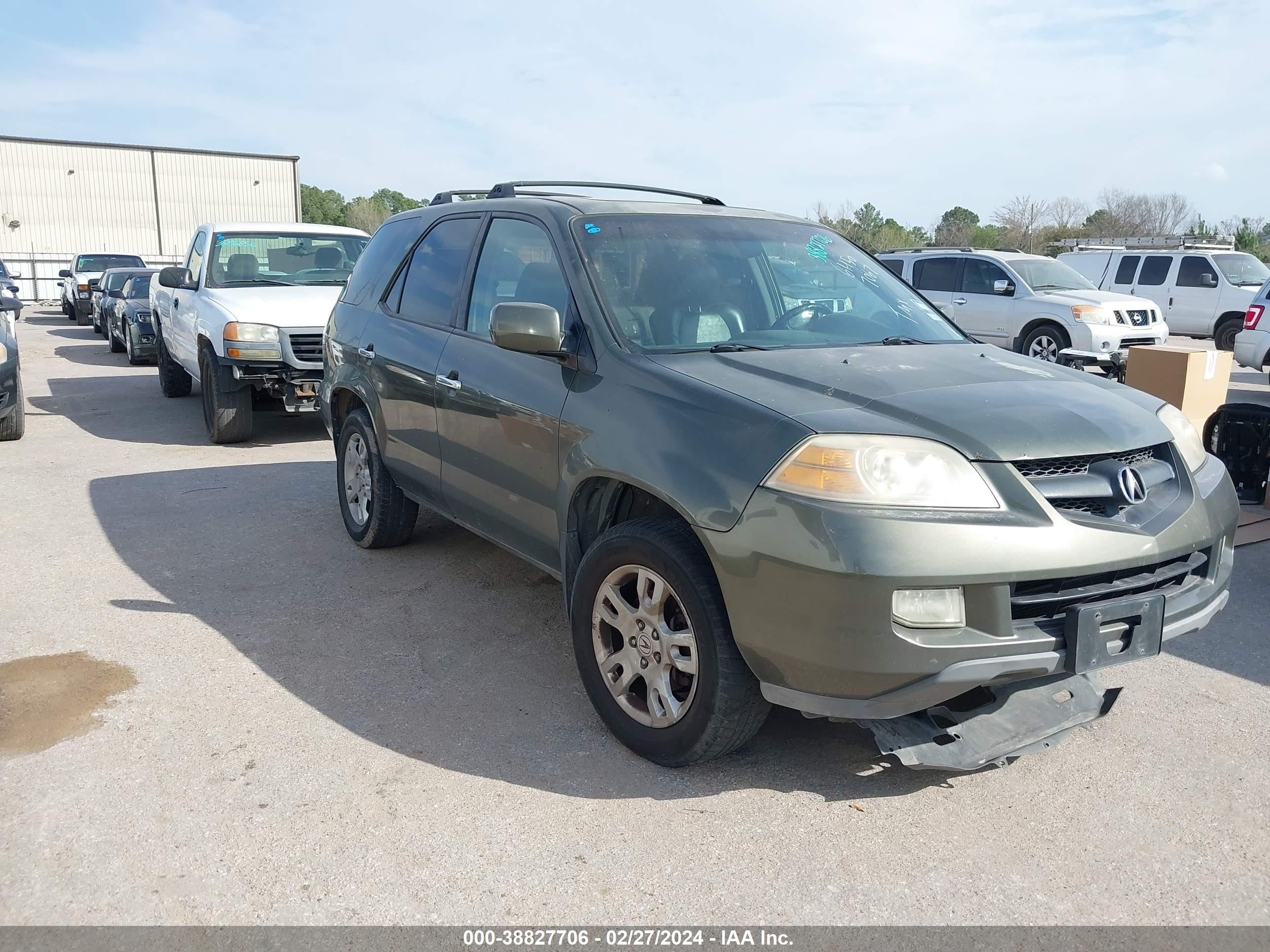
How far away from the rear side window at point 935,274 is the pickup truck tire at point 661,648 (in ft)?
39.7

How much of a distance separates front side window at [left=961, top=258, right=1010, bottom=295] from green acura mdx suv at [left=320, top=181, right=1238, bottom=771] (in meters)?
10.4

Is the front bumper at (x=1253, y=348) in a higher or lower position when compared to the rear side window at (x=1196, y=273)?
lower

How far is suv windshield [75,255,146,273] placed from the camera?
89.9 ft

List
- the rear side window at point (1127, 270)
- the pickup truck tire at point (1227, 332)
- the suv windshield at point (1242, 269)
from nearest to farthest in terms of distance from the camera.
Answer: the pickup truck tire at point (1227, 332), the suv windshield at point (1242, 269), the rear side window at point (1127, 270)

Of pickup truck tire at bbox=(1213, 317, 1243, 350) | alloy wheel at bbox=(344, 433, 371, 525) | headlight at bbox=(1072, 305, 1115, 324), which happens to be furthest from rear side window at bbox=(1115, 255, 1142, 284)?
alloy wheel at bbox=(344, 433, 371, 525)

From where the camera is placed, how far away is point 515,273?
4297 mm

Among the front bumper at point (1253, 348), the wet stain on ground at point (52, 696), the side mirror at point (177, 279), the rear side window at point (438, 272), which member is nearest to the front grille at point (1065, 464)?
the rear side window at point (438, 272)

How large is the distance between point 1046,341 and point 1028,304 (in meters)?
0.55

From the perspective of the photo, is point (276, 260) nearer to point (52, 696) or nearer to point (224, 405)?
point (224, 405)

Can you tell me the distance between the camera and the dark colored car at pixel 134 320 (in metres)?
15.3

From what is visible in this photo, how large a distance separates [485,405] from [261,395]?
19.3ft

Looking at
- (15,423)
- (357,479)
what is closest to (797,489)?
(357,479)

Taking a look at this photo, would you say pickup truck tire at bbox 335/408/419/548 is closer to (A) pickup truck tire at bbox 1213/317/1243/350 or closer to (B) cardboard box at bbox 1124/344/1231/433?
(B) cardboard box at bbox 1124/344/1231/433

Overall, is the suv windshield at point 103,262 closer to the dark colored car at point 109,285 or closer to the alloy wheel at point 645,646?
the dark colored car at point 109,285
